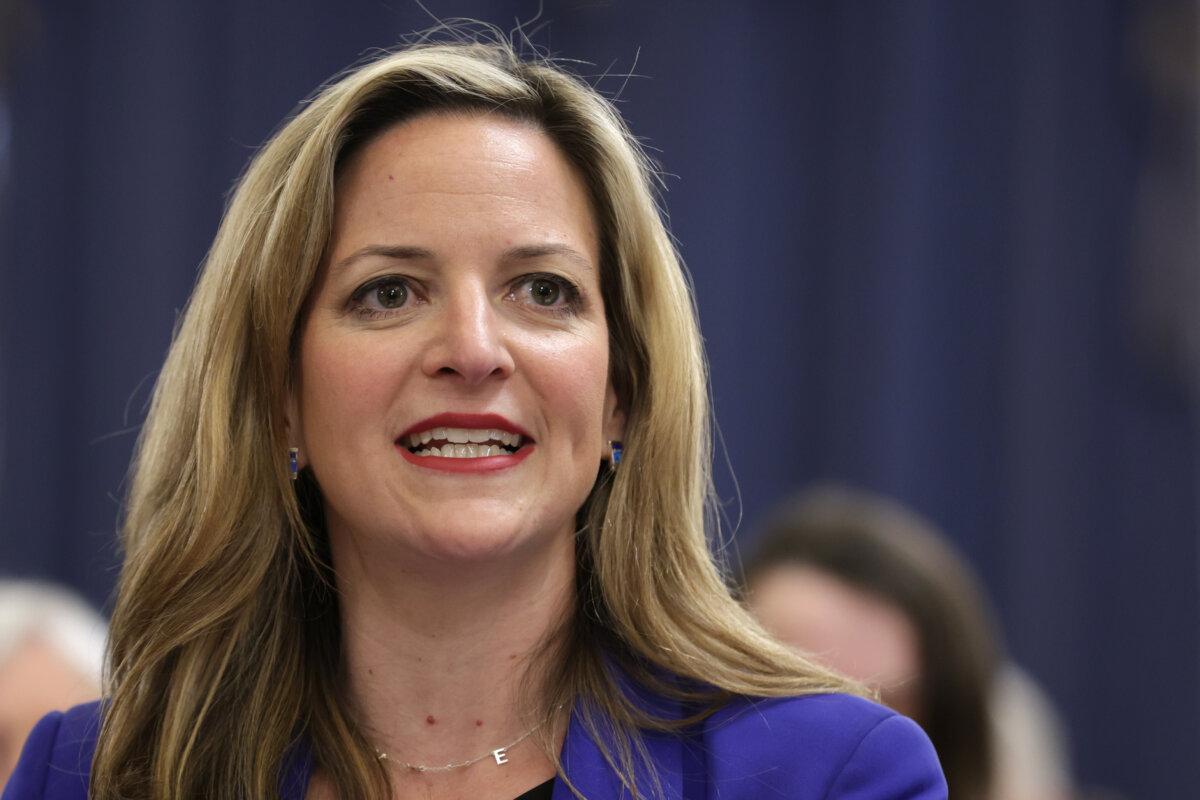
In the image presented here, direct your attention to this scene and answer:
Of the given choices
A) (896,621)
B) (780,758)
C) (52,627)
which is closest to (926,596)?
(896,621)

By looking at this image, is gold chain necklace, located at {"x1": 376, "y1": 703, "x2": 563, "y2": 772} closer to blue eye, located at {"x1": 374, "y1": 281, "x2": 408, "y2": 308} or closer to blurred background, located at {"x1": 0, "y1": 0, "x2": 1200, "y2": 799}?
blue eye, located at {"x1": 374, "y1": 281, "x2": 408, "y2": 308}

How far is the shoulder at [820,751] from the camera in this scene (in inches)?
67.6

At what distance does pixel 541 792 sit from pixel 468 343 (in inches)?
20.7

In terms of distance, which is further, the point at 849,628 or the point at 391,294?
the point at 849,628

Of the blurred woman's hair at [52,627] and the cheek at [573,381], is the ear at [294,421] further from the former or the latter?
the blurred woman's hair at [52,627]

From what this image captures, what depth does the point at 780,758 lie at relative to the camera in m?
1.79

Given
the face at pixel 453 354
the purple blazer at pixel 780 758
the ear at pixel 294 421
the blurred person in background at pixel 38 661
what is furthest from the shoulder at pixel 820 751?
the blurred person in background at pixel 38 661

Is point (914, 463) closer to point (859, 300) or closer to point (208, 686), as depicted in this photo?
point (859, 300)

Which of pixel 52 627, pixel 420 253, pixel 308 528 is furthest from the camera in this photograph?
pixel 52 627

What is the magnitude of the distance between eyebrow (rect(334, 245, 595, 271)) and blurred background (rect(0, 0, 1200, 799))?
3246mm

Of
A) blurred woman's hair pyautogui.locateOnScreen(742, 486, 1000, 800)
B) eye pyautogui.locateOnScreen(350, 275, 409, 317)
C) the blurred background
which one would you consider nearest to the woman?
eye pyautogui.locateOnScreen(350, 275, 409, 317)

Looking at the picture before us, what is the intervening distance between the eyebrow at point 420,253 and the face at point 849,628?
3.99ft

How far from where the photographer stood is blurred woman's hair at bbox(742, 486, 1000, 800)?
295 cm

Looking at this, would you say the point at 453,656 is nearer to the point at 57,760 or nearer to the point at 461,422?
the point at 461,422
